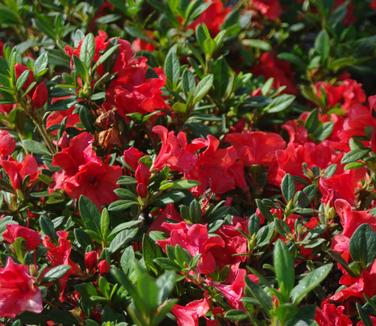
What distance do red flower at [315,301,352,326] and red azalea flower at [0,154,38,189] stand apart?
31.7 inches

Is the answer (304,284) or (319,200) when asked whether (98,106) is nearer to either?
(319,200)

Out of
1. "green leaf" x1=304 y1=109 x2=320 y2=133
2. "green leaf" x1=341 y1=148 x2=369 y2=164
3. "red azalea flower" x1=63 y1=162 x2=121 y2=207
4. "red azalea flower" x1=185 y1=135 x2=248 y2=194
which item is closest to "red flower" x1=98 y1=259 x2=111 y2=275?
"red azalea flower" x1=63 y1=162 x2=121 y2=207

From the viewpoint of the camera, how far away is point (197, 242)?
1538 mm

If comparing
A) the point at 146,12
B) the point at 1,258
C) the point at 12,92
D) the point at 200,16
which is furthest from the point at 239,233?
the point at 146,12

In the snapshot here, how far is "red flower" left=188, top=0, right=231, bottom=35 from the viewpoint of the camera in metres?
2.50

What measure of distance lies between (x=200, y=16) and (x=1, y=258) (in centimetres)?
131

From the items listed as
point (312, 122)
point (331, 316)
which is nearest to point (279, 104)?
point (312, 122)

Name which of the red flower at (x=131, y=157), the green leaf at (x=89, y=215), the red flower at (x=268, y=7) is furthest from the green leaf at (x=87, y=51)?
the red flower at (x=268, y=7)

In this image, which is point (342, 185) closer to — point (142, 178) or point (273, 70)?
point (142, 178)

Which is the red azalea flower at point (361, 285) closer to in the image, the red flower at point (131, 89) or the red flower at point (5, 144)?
the red flower at point (131, 89)

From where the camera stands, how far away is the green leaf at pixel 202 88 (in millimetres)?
1877

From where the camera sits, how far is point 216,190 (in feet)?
6.16

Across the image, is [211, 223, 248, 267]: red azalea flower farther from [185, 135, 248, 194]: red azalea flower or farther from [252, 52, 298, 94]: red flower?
[252, 52, 298, 94]: red flower

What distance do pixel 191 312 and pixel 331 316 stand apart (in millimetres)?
307
